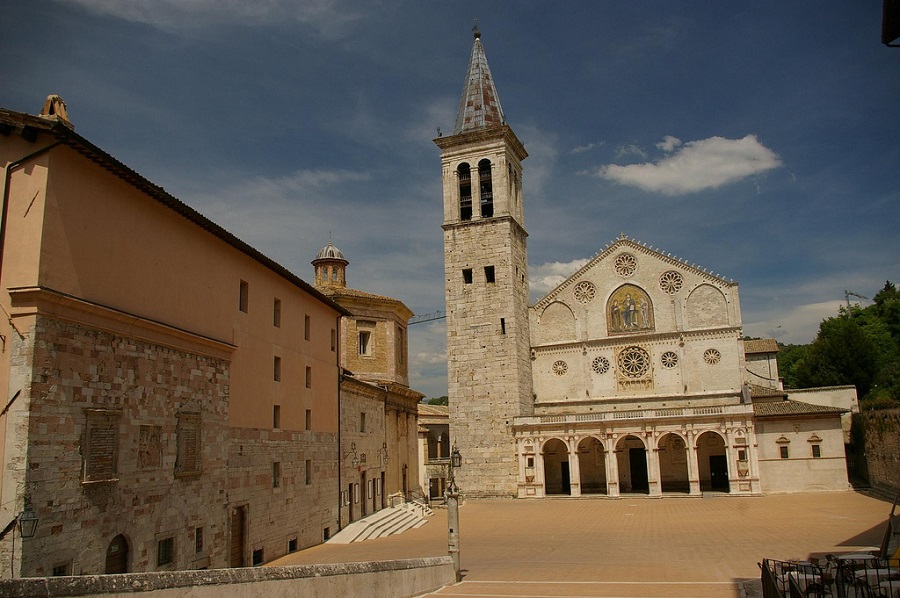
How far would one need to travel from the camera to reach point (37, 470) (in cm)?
1148

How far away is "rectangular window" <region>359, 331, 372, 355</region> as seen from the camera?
125 feet

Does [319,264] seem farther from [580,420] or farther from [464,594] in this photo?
[464,594]

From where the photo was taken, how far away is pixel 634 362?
46594mm

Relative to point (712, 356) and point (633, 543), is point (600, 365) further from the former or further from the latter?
point (633, 543)

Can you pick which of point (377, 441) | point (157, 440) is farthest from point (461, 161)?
point (157, 440)

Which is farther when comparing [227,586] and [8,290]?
[8,290]

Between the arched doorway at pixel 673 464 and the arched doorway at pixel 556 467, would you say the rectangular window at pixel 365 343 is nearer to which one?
the arched doorway at pixel 556 467

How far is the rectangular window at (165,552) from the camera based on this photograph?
15100mm

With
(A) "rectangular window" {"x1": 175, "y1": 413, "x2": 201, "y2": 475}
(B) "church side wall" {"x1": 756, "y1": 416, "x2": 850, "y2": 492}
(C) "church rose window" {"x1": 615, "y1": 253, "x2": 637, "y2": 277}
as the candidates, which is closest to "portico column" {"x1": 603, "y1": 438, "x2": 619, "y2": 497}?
(B) "church side wall" {"x1": 756, "y1": 416, "x2": 850, "y2": 492}

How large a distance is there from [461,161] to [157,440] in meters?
36.4

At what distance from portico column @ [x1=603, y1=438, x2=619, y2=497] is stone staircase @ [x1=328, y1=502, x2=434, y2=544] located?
442 inches

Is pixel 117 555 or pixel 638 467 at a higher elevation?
pixel 117 555

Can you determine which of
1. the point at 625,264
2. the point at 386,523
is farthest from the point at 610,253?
the point at 386,523

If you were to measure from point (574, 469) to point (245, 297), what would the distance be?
27.7 meters
